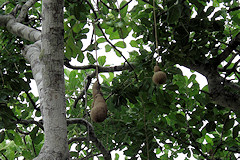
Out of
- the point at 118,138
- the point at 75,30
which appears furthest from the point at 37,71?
the point at 118,138

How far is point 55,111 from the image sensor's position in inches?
42.4

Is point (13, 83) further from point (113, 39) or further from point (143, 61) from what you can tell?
point (143, 61)

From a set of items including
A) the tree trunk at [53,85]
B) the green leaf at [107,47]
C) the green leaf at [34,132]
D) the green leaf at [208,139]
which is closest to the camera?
the tree trunk at [53,85]

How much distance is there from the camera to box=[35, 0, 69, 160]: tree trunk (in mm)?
1021

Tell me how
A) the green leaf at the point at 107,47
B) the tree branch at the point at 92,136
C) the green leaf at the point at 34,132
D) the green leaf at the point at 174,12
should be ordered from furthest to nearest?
the green leaf at the point at 107,47 < the green leaf at the point at 34,132 < the tree branch at the point at 92,136 < the green leaf at the point at 174,12

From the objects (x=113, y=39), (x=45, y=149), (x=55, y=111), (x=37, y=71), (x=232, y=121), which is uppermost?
(x=113, y=39)

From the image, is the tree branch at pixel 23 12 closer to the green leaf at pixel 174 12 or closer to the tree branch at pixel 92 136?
the tree branch at pixel 92 136

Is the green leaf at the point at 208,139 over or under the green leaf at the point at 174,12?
under

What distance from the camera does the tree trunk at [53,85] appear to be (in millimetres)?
1021

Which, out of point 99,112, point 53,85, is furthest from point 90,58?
point 99,112

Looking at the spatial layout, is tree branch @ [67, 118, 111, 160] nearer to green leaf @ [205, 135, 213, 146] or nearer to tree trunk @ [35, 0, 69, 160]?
tree trunk @ [35, 0, 69, 160]

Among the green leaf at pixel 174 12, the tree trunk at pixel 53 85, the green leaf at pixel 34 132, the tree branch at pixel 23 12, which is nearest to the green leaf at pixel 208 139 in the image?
the green leaf at pixel 34 132

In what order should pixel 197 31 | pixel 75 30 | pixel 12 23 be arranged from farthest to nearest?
1. pixel 12 23
2. pixel 197 31
3. pixel 75 30

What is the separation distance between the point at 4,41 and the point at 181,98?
1571mm
